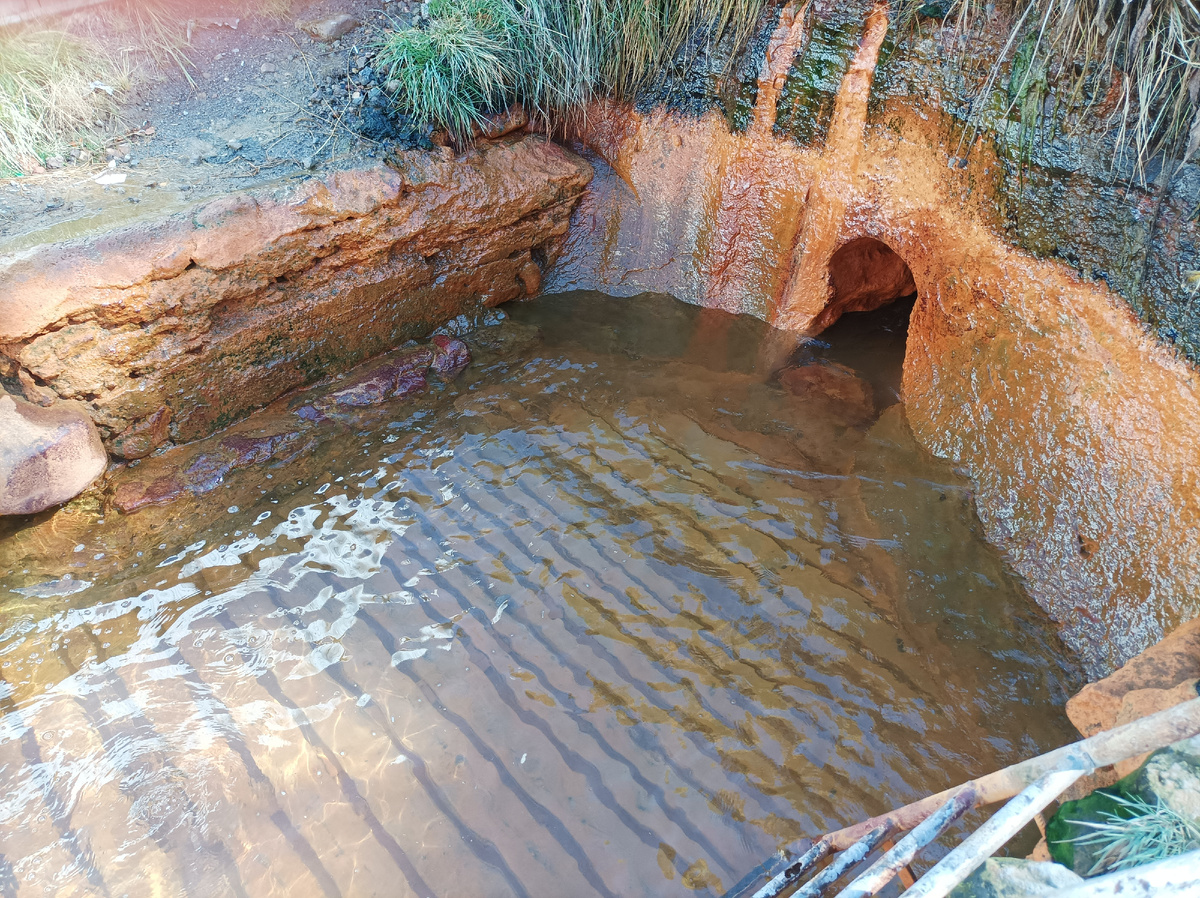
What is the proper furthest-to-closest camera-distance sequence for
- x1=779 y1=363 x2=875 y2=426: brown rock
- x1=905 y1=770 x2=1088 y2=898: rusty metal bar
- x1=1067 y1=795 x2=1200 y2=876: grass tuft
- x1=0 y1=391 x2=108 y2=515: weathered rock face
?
1. x1=779 y1=363 x2=875 y2=426: brown rock
2. x1=0 y1=391 x2=108 y2=515: weathered rock face
3. x1=1067 y1=795 x2=1200 y2=876: grass tuft
4. x1=905 y1=770 x2=1088 y2=898: rusty metal bar

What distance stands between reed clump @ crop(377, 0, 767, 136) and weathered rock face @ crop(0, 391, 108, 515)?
8.88 ft

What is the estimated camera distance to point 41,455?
3.76 metres

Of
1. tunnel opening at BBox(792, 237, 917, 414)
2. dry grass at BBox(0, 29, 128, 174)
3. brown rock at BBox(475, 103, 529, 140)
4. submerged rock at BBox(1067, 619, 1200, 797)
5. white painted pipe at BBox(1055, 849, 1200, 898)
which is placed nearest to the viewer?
white painted pipe at BBox(1055, 849, 1200, 898)

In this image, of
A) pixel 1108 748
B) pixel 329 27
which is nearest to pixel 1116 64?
pixel 1108 748

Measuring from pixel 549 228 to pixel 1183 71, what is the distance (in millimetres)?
3639

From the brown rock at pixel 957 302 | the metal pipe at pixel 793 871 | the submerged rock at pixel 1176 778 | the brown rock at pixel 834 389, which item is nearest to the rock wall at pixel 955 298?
the brown rock at pixel 957 302

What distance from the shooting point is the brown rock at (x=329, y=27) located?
5527 millimetres

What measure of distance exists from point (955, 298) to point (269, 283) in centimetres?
383

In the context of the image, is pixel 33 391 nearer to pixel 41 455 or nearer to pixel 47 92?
pixel 41 455

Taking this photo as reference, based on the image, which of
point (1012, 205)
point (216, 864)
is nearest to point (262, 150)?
point (216, 864)

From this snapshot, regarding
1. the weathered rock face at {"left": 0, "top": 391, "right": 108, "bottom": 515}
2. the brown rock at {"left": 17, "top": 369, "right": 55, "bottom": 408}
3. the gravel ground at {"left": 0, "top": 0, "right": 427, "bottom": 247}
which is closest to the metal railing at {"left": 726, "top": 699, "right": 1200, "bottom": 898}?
the weathered rock face at {"left": 0, "top": 391, "right": 108, "bottom": 515}

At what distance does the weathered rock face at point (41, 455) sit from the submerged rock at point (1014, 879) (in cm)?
420

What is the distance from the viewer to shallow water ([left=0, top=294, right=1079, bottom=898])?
9.19ft

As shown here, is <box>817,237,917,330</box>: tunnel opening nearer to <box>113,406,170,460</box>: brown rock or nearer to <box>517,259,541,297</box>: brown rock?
<box>517,259,541,297</box>: brown rock
